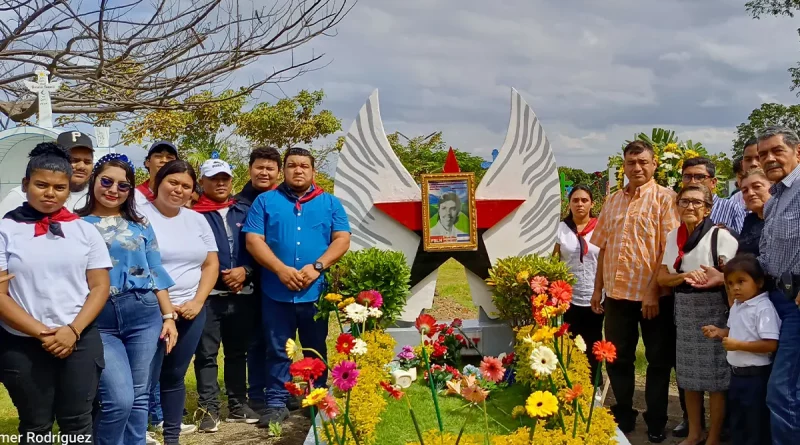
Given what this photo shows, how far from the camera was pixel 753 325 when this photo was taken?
3193 millimetres

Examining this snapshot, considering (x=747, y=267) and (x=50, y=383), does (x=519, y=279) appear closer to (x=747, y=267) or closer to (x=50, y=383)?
(x=747, y=267)

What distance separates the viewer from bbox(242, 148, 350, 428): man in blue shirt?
166 inches

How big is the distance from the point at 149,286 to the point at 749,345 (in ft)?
9.96

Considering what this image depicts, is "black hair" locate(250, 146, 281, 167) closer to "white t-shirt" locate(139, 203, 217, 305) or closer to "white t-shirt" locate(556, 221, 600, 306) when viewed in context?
"white t-shirt" locate(139, 203, 217, 305)

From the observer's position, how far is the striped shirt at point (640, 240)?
3930mm

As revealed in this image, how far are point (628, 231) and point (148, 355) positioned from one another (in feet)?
9.53

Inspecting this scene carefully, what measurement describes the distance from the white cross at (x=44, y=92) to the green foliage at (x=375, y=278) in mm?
2279

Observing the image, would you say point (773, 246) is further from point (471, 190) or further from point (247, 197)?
point (247, 197)

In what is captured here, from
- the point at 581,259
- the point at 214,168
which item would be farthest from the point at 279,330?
the point at 581,259

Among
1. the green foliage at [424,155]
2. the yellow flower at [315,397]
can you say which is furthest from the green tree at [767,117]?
the yellow flower at [315,397]


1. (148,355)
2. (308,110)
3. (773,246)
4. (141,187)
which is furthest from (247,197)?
(308,110)

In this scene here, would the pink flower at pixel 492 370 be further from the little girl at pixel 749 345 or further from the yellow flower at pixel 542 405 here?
the little girl at pixel 749 345

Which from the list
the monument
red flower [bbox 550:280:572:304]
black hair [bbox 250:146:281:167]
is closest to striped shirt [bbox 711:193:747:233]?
the monument

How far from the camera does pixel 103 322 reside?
9.65 feet
